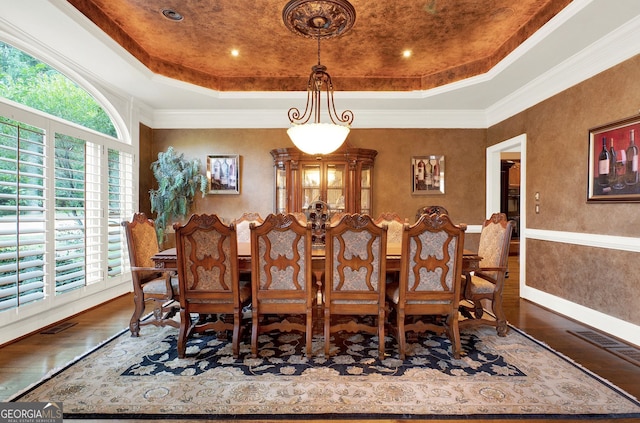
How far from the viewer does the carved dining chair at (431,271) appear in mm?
2256

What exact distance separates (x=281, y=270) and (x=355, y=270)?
534 millimetres

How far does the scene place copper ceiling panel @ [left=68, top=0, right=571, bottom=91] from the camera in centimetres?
295

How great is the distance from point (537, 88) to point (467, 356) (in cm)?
341

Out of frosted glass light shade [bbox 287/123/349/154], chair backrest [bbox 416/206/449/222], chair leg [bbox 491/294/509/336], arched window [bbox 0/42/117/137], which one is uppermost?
arched window [bbox 0/42/117/137]

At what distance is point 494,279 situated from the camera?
2.81 meters

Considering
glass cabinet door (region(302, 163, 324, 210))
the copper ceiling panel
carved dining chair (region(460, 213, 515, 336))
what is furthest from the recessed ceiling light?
carved dining chair (region(460, 213, 515, 336))

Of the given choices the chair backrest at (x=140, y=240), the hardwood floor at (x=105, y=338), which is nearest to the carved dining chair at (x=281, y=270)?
the hardwood floor at (x=105, y=338)

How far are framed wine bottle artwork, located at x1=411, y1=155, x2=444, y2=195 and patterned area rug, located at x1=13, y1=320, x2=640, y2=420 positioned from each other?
2.96 metres

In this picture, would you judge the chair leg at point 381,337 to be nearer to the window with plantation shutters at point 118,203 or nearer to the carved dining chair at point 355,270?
the carved dining chair at point 355,270

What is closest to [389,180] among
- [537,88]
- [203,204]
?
[537,88]

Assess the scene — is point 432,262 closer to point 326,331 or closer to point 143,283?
point 326,331

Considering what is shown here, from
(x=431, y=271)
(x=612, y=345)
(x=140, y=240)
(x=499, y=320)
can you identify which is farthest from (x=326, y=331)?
(x=612, y=345)

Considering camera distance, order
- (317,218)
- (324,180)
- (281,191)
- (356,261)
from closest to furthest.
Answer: (356,261) → (317,218) → (324,180) → (281,191)

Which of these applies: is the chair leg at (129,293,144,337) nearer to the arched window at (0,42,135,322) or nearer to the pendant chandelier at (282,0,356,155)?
the arched window at (0,42,135,322)
